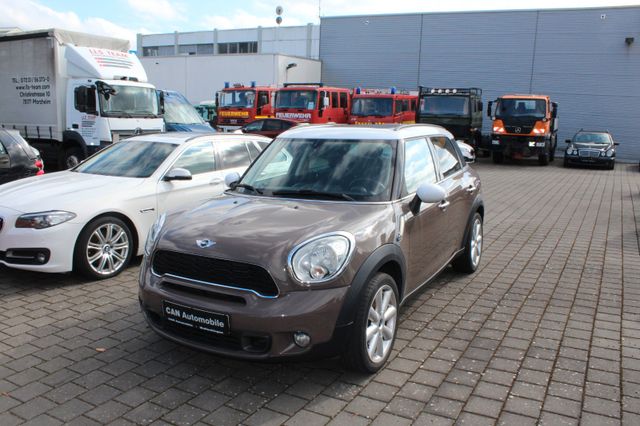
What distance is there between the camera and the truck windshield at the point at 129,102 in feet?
42.3

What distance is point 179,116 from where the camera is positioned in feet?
57.3

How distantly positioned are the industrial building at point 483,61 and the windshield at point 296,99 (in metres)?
8.21

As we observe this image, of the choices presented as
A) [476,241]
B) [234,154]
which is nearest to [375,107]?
[234,154]

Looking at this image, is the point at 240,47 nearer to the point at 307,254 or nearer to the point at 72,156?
the point at 72,156

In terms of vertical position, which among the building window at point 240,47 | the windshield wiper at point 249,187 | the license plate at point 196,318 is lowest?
the license plate at point 196,318

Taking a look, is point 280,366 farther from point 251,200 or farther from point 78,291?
Result: point 78,291

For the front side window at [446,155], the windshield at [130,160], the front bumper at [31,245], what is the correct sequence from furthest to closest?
1. the windshield at [130,160]
2. the front side window at [446,155]
3. the front bumper at [31,245]

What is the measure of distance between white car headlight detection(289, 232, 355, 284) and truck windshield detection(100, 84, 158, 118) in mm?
10942

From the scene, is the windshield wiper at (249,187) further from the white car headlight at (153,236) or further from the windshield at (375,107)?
the windshield at (375,107)

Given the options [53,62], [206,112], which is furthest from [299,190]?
[206,112]

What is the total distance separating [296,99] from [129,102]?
903 centimetres

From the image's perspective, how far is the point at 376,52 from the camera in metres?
33.5

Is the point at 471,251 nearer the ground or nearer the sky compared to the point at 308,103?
nearer the ground

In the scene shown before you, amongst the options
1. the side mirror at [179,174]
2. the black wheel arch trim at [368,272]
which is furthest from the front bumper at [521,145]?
the black wheel arch trim at [368,272]
